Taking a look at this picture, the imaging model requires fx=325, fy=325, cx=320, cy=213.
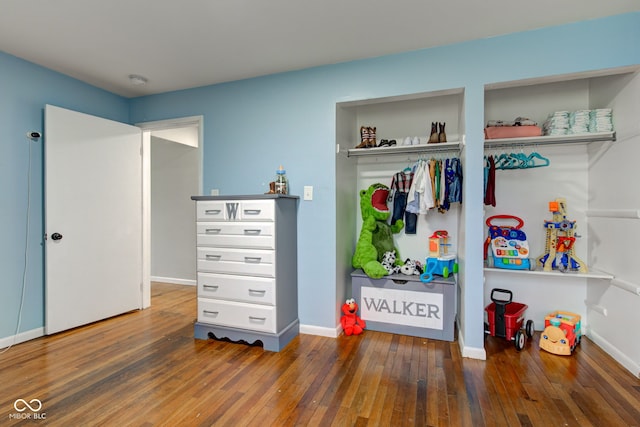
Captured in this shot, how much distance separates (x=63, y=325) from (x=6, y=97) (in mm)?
1976

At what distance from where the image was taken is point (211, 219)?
277cm

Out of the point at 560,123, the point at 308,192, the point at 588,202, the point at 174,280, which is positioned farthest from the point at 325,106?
the point at 174,280

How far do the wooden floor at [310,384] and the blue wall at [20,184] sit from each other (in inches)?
14.0

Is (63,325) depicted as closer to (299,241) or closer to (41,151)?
(41,151)

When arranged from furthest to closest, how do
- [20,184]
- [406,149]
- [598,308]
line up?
1. [406,149]
2. [20,184]
3. [598,308]

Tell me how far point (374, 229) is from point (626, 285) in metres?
1.86

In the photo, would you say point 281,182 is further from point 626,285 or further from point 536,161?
point 626,285

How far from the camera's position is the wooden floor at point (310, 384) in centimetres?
172

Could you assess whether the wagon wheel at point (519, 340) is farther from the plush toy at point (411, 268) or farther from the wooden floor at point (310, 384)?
the plush toy at point (411, 268)

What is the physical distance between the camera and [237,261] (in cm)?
269

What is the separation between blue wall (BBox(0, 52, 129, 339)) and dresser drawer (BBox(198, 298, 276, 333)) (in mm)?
1446

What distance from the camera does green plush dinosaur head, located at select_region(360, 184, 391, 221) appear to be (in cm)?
313

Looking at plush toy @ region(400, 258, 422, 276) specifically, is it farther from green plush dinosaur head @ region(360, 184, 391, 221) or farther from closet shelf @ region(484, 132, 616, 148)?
closet shelf @ region(484, 132, 616, 148)

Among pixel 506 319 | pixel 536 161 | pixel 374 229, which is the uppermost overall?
pixel 536 161
